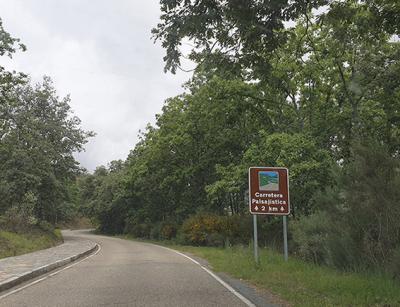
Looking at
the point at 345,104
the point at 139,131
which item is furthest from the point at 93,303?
the point at 139,131

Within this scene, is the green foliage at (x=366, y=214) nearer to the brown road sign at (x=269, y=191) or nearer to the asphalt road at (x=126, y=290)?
the brown road sign at (x=269, y=191)

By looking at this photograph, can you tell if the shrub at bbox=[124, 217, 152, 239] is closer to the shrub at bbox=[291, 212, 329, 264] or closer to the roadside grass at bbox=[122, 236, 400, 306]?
the shrub at bbox=[291, 212, 329, 264]

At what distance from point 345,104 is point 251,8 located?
991 inches

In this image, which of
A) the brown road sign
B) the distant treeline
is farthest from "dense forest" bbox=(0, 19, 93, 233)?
the brown road sign

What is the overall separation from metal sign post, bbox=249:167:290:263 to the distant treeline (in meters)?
1.34

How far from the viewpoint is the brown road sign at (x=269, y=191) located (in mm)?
16156

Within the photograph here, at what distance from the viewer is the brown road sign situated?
16.2m

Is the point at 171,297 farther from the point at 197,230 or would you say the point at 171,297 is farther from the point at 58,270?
the point at 197,230

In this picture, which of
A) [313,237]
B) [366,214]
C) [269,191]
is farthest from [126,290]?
[313,237]

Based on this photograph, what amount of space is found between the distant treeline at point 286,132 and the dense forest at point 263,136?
0.17ft

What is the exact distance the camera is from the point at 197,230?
35.5 metres

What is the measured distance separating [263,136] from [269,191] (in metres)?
16.0

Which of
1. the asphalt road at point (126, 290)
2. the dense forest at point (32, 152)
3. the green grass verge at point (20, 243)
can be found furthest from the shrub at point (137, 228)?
the asphalt road at point (126, 290)

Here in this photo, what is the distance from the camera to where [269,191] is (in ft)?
53.4
